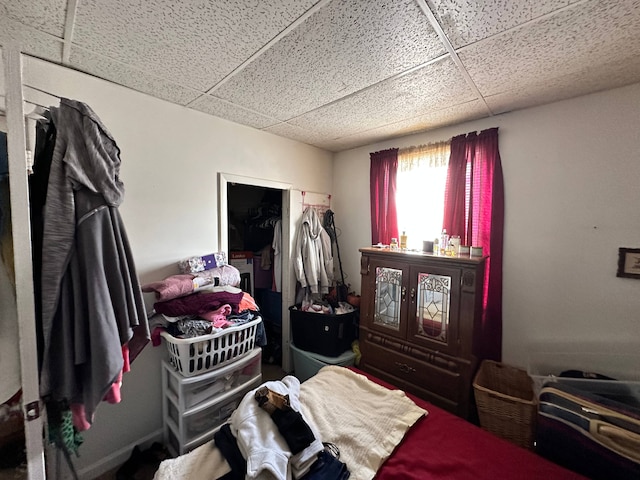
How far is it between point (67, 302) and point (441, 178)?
7.83 feet

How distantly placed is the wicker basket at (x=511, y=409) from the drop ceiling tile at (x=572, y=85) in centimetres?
182

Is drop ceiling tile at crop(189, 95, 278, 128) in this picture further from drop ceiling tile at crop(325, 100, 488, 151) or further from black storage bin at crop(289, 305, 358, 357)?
black storage bin at crop(289, 305, 358, 357)

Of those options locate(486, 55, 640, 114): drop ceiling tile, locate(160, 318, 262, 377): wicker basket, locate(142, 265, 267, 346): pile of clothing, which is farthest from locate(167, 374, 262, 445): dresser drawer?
locate(486, 55, 640, 114): drop ceiling tile

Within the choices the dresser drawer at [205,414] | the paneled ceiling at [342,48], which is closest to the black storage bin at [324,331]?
the dresser drawer at [205,414]

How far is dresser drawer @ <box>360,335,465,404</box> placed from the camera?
1.70 meters

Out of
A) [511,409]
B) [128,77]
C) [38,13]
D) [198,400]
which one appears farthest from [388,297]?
[38,13]

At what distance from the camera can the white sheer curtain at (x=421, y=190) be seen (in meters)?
2.15

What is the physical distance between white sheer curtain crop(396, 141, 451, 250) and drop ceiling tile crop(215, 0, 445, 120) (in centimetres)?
101

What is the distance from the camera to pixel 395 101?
1674mm

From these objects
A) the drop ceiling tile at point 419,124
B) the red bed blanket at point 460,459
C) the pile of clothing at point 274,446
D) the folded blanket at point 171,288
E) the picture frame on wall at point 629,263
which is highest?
the drop ceiling tile at point 419,124

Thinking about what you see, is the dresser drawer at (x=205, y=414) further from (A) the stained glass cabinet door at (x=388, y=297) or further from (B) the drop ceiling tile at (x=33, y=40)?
(B) the drop ceiling tile at (x=33, y=40)

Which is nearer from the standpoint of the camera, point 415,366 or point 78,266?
point 78,266

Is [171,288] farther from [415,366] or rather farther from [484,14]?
[484,14]

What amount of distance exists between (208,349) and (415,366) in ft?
4.78
